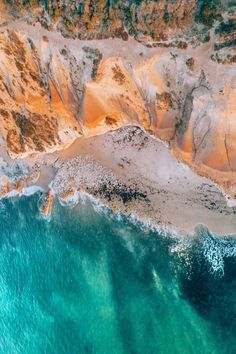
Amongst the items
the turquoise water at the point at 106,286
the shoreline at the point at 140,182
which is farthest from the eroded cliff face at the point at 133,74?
the turquoise water at the point at 106,286

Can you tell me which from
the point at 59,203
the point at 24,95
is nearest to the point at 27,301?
the point at 59,203

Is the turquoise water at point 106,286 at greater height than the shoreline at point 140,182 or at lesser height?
lesser

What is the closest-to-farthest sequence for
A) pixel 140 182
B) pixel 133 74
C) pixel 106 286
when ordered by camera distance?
pixel 133 74, pixel 140 182, pixel 106 286

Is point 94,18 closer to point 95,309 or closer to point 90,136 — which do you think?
point 90,136

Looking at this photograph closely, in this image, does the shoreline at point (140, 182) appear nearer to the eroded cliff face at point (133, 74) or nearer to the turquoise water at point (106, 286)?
the turquoise water at point (106, 286)

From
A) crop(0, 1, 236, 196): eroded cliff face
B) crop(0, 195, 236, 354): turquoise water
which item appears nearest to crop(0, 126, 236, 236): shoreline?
crop(0, 195, 236, 354): turquoise water

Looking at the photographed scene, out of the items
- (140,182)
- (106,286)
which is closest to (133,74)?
(140,182)

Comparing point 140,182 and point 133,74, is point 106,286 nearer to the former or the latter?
point 140,182
